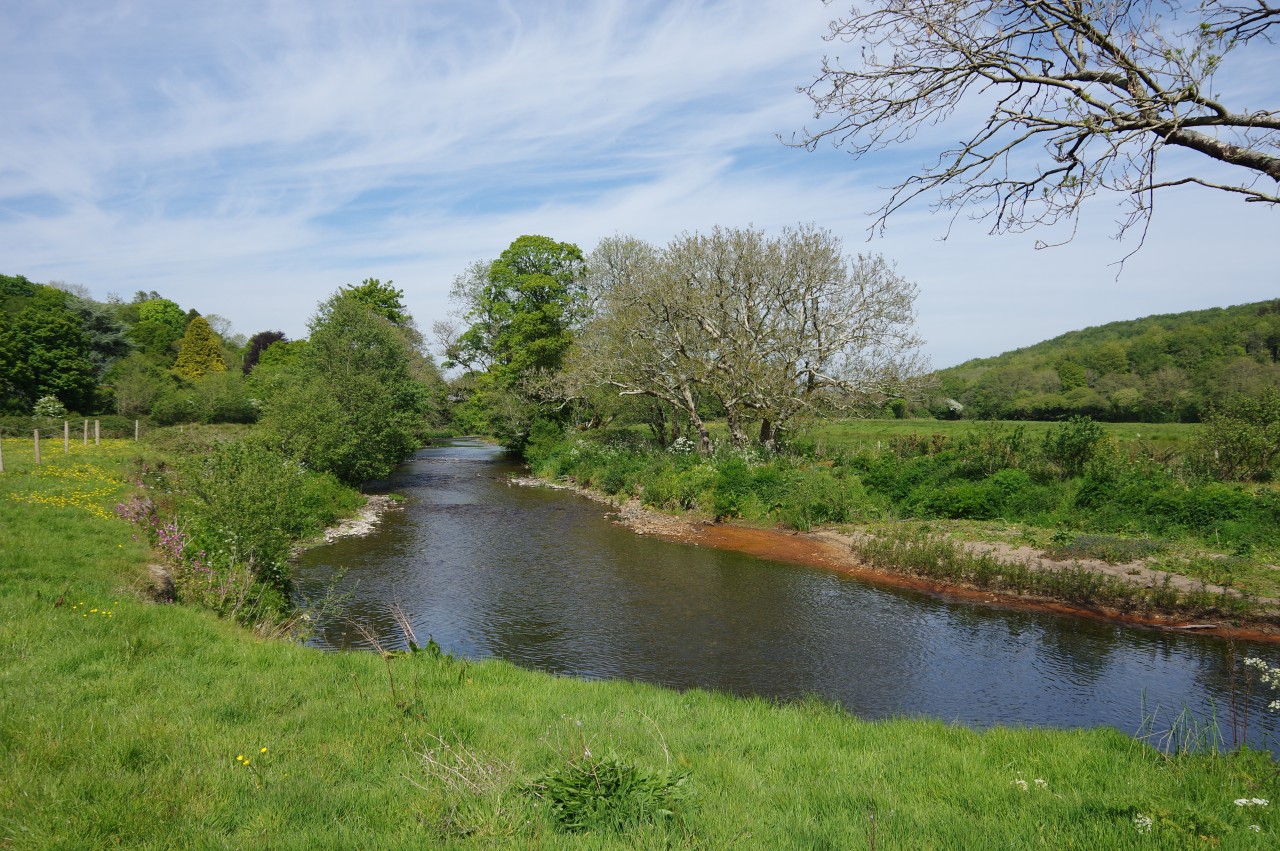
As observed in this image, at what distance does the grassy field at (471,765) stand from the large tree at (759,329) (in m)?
20.1

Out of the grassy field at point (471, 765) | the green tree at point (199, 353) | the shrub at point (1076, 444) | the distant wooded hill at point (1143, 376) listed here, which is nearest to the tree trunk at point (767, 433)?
the shrub at point (1076, 444)

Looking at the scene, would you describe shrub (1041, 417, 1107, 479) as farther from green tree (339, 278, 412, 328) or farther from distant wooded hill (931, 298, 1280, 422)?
green tree (339, 278, 412, 328)

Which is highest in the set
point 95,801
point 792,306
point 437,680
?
point 792,306

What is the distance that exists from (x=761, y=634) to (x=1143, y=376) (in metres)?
48.3

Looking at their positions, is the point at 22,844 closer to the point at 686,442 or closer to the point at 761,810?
the point at 761,810

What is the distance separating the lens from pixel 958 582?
53.3 ft

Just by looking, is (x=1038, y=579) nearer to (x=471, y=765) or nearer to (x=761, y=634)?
(x=761, y=634)

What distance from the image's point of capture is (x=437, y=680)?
24.1 ft

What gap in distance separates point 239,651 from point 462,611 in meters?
6.57

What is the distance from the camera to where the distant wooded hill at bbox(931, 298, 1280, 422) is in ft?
133

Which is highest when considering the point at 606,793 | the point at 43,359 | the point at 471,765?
the point at 43,359

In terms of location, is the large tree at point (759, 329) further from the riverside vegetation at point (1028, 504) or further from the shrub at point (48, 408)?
the shrub at point (48, 408)

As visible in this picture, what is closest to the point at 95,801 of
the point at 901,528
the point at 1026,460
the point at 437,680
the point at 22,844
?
the point at 22,844

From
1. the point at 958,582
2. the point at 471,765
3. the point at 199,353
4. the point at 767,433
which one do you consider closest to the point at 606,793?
the point at 471,765
